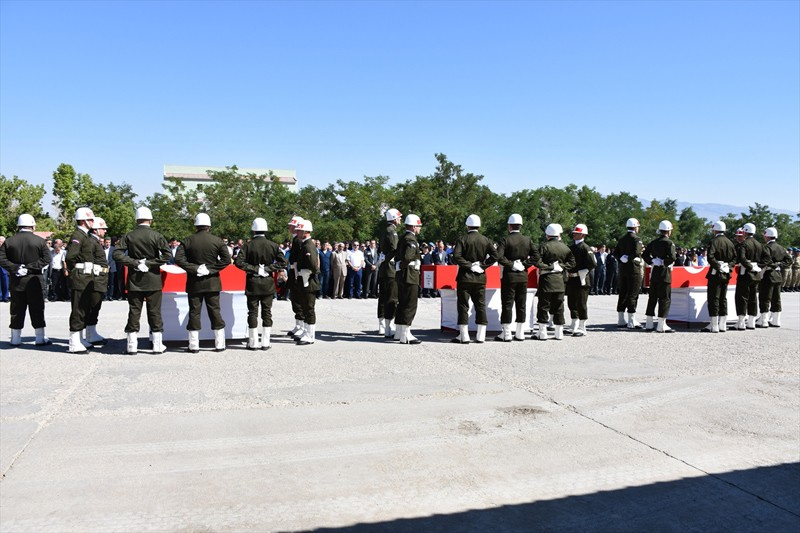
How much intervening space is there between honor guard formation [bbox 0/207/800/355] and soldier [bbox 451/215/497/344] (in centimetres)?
2

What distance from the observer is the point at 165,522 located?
419 centimetres

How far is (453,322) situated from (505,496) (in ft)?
27.5

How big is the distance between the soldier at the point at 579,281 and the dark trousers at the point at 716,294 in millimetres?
3074

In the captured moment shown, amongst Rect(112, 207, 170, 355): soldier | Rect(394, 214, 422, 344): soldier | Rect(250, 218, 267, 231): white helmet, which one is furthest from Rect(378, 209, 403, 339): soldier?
Rect(112, 207, 170, 355): soldier

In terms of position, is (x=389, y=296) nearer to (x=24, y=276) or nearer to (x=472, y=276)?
(x=472, y=276)

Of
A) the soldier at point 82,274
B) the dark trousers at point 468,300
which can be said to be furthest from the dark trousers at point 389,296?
the soldier at point 82,274

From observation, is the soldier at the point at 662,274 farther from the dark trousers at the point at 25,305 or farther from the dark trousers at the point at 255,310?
the dark trousers at the point at 25,305

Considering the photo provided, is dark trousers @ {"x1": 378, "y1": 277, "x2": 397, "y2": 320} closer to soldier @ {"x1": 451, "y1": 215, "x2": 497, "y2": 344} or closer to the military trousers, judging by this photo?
soldier @ {"x1": 451, "y1": 215, "x2": 497, "y2": 344}

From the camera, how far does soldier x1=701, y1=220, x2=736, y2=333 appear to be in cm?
1373

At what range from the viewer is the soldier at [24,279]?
36.2ft

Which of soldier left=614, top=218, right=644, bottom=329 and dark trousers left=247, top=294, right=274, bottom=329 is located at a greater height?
soldier left=614, top=218, right=644, bottom=329

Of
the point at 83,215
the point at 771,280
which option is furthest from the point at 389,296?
the point at 771,280

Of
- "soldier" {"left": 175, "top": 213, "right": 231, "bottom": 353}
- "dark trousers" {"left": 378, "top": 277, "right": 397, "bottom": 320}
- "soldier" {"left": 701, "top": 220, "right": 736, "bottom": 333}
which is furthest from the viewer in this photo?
"soldier" {"left": 701, "top": 220, "right": 736, "bottom": 333}

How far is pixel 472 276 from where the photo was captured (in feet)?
38.3
